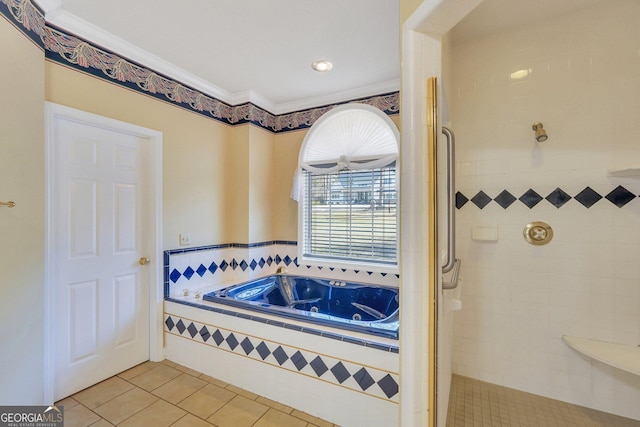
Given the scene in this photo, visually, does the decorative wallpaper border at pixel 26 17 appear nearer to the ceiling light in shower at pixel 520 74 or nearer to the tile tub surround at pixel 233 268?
the tile tub surround at pixel 233 268

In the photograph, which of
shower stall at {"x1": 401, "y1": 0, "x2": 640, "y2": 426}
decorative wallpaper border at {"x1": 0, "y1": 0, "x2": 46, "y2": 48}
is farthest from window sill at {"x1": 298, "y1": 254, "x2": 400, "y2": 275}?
decorative wallpaper border at {"x1": 0, "y1": 0, "x2": 46, "y2": 48}

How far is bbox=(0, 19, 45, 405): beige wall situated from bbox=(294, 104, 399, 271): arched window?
2102mm

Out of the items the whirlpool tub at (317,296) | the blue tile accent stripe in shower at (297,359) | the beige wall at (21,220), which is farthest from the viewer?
the whirlpool tub at (317,296)

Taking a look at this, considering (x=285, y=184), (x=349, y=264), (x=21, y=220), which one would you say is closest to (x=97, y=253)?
(x=21, y=220)

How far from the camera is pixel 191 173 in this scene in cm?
270

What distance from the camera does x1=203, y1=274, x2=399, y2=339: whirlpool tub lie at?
98.7 inches

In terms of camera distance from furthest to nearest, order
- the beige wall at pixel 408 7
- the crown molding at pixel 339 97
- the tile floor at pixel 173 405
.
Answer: the crown molding at pixel 339 97 → the tile floor at pixel 173 405 → the beige wall at pixel 408 7

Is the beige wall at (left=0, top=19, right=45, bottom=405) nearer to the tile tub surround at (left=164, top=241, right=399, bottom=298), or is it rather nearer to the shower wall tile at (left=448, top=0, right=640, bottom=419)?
the tile tub surround at (left=164, top=241, right=399, bottom=298)

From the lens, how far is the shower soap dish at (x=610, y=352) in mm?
1485

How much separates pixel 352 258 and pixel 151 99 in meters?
2.40

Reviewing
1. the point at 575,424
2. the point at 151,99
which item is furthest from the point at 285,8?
the point at 575,424

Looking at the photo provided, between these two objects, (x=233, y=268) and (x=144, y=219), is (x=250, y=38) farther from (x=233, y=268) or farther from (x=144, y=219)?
(x=233, y=268)

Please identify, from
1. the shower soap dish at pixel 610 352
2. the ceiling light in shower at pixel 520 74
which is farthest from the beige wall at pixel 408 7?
the shower soap dish at pixel 610 352

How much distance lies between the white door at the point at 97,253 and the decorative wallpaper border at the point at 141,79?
0.42 meters
